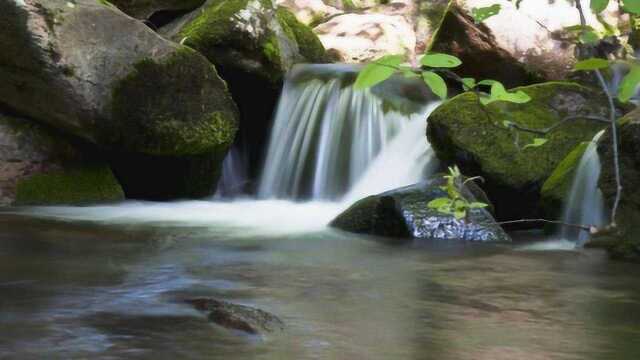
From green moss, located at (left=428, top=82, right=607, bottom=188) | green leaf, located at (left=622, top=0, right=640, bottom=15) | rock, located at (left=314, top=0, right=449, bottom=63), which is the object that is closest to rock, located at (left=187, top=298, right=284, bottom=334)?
green leaf, located at (left=622, top=0, right=640, bottom=15)

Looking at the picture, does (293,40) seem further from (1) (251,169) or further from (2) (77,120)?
(2) (77,120)

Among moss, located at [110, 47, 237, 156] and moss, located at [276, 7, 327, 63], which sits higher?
moss, located at [276, 7, 327, 63]

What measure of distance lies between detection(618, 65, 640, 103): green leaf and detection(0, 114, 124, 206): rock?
6.83 metres

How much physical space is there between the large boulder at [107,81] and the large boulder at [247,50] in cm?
117

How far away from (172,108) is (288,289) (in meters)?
4.42

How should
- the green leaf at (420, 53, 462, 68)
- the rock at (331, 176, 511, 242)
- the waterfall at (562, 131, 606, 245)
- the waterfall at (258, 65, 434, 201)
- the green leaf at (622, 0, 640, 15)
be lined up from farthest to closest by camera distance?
the waterfall at (258, 65, 434, 201), the waterfall at (562, 131, 606, 245), the rock at (331, 176, 511, 242), the green leaf at (420, 53, 462, 68), the green leaf at (622, 0, 640, 15)

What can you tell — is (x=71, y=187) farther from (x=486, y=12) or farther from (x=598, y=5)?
(x=598, y=5)

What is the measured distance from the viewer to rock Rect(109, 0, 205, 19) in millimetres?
11453

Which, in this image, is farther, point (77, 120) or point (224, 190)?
point (224, 190)

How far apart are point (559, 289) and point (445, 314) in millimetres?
1020

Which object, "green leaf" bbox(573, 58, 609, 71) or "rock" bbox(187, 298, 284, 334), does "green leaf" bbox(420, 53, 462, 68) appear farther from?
"rock" bbox(187, 298, 284, 334)

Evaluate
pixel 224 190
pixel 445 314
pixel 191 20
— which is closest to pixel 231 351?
pixel 445 314

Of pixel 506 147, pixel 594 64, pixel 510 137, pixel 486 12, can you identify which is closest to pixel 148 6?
pixel 506 147

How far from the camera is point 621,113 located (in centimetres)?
827
